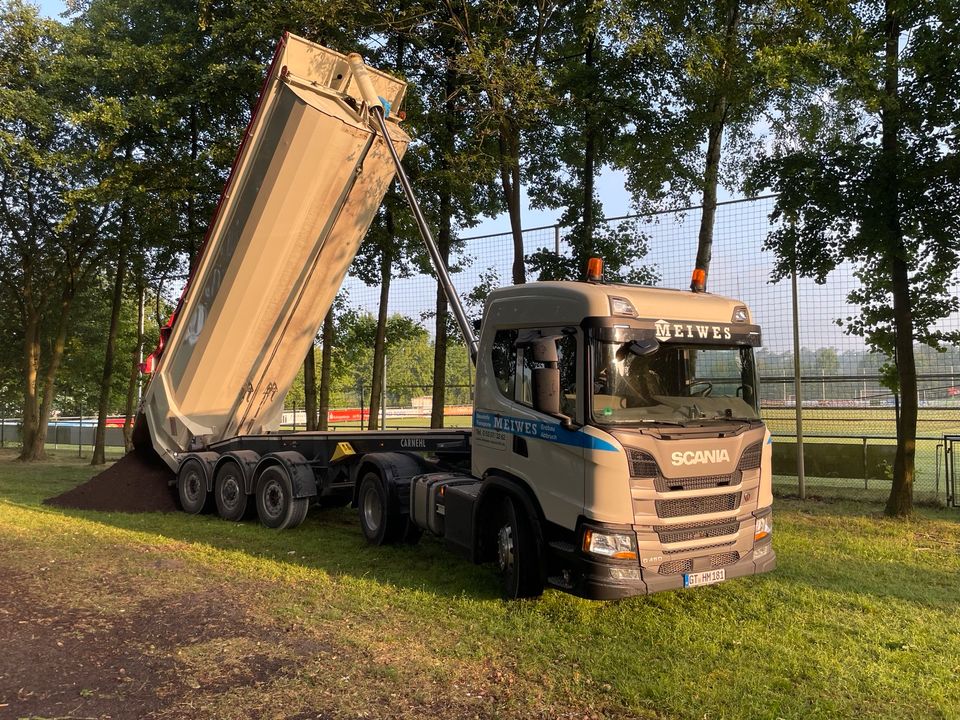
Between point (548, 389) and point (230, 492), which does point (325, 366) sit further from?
point (548, 389)

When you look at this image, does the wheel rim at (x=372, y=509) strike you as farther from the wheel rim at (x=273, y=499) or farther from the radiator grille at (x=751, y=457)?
the radiator grille at (x=751, y=457)

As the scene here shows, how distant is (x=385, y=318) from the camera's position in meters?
15.9

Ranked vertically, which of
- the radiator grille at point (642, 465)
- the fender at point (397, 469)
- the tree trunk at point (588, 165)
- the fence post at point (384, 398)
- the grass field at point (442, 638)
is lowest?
the grass field at point (442, 638)

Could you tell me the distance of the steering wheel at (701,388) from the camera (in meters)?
5.82

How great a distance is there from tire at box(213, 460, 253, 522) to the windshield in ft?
20.1

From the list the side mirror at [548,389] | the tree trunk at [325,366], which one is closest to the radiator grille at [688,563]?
the side mirror at [548,389]

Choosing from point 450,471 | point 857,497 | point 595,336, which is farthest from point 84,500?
point 857,497

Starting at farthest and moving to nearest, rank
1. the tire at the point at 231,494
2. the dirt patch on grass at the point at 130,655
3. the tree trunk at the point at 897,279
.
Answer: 1. the tire at the point at 231,494
2. the tree trunk at the point at 897,279
3. the dirt patch on grass at the point at 130,655

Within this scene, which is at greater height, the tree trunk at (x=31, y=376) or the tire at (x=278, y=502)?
the tree trunk at (x=31, y=376)

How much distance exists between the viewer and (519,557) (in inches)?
230

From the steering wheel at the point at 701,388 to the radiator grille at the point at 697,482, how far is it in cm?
67

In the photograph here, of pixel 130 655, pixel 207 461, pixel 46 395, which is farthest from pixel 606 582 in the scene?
pixel 46 395

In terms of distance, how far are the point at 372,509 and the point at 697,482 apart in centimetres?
414

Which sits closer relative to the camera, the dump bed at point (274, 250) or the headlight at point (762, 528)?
the headlight at point (762, 528)
